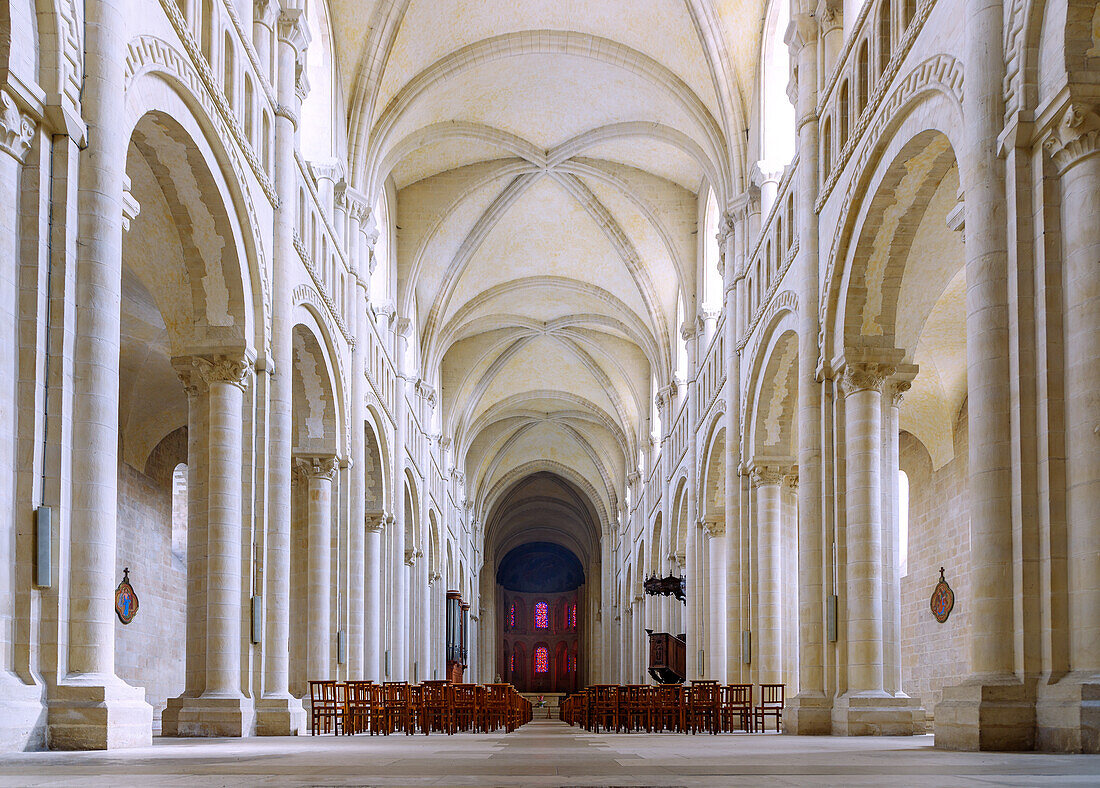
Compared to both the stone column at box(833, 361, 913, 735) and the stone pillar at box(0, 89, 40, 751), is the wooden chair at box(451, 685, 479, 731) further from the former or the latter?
the stone pillar at box(0, 89, 40, 751)

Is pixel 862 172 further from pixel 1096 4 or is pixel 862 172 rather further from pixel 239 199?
pixel 239 199

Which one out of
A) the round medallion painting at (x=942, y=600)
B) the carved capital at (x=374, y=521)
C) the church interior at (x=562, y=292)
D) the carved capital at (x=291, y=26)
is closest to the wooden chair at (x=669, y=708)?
the church interior at (x=562, y=292)

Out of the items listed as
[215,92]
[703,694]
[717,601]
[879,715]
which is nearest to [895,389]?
[879,715]

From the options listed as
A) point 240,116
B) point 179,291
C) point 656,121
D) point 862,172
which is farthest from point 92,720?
point 656,121

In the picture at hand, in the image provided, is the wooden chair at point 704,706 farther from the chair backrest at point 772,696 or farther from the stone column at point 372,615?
the stone column at point 372,615

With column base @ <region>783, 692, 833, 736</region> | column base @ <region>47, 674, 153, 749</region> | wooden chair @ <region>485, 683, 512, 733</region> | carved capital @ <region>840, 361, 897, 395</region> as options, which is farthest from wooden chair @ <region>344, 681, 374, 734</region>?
carved capital @ <region>840, 361, 897, 395</region>

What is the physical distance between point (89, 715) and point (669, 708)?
12029 mm

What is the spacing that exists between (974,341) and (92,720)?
302 inches

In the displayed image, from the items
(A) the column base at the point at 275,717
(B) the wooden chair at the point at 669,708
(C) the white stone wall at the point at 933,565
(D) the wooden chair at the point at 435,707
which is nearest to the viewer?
(A) the column base at the point at 275,717

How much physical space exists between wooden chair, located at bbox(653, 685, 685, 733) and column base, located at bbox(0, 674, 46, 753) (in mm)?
11792

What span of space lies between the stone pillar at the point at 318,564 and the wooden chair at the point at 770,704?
724cm

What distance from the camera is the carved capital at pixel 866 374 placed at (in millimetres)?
15133

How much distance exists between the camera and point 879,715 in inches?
561

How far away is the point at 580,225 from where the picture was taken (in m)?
32.6
